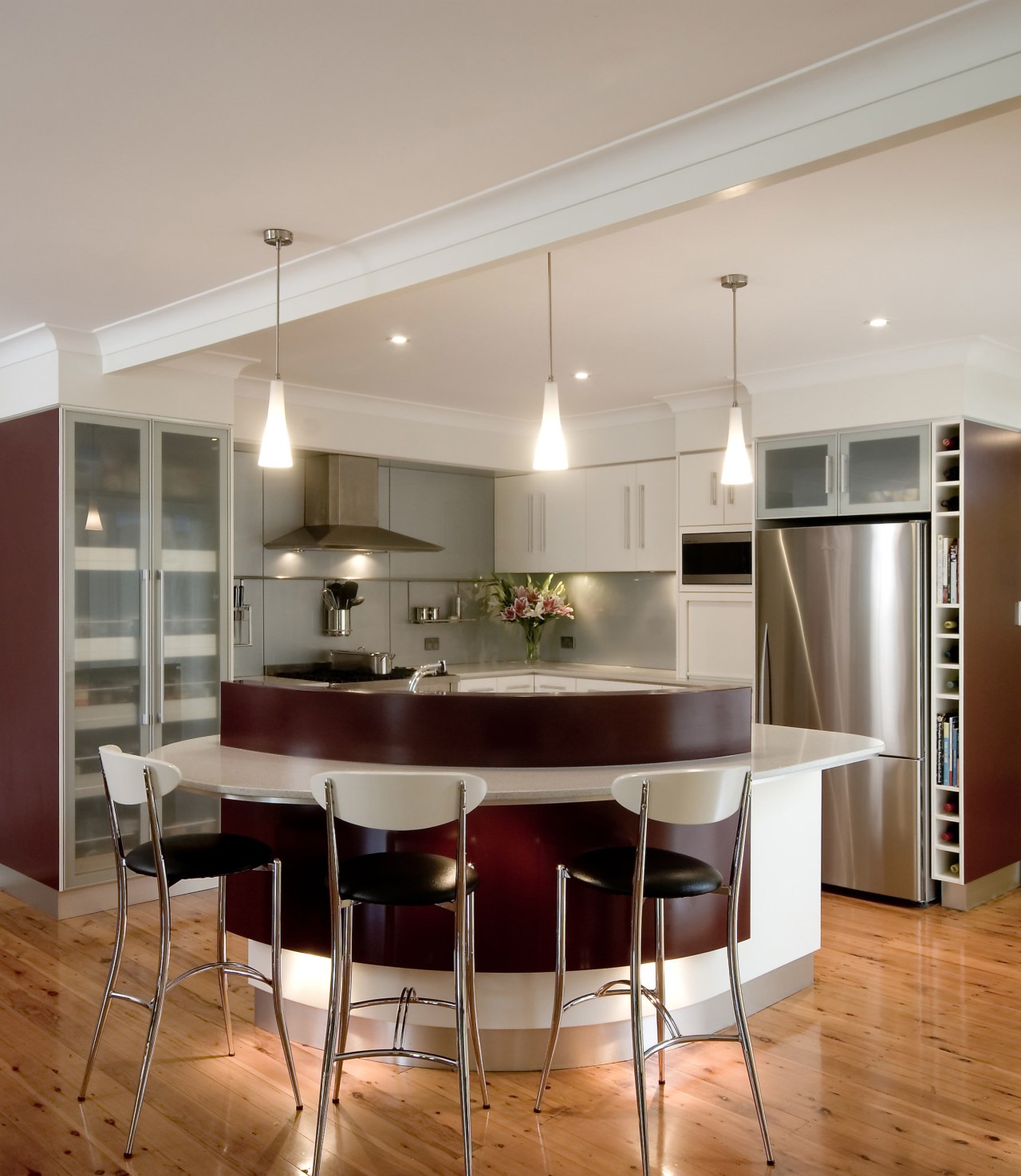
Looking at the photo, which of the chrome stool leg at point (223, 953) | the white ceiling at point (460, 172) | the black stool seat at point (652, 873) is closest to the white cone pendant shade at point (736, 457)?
the white ceiling at point (460, 172)

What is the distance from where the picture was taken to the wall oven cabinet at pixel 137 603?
4.67 m

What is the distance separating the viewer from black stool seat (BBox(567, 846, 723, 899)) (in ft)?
9.00

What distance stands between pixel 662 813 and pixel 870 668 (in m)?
2.68

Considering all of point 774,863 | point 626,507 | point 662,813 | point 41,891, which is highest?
point 626,507

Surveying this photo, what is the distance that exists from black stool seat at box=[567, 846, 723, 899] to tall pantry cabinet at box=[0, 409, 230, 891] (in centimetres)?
271

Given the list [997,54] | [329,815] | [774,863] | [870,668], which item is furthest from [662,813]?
[870,668]

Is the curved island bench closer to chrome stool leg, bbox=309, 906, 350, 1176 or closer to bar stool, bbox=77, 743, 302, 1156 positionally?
bar stool, bbox=77, 743, 302, 1156

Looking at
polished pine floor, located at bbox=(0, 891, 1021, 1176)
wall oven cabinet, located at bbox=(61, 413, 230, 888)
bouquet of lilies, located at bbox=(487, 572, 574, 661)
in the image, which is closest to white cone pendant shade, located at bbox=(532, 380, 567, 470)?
polished pine floor, located at bbox=(0, 891, 1021, 1176)

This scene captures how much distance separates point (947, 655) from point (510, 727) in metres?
2.64

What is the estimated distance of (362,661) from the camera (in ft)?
20.4

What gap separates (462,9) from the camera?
2059 mm

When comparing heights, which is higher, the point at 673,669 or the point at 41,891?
the point at 673,669

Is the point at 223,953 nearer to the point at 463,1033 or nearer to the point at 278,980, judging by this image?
the point at 278,980

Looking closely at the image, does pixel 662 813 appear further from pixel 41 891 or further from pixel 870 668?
pixel 41 891
